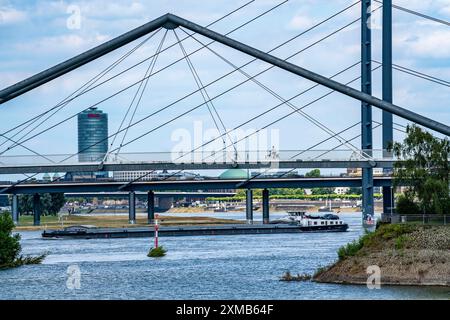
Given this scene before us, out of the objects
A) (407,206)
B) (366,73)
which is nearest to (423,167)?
(407,206)

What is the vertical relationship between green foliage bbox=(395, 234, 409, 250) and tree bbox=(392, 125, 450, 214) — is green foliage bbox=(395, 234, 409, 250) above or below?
below

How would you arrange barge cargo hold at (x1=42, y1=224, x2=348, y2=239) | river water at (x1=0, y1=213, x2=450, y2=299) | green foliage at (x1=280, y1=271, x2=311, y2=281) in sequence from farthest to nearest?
barge cargo hold at (x1=42, y1=224, x2=348, y2=239), green foliage at (x1=280, y1=271, x2=311, y2=281), river water at (x1=0, y1=213, x2=450, y2=299)

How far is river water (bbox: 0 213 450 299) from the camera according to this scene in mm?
44000

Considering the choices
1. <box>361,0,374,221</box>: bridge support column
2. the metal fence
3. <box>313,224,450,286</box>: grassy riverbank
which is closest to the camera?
<box>313,224,450,286</box>: grassy riverbank

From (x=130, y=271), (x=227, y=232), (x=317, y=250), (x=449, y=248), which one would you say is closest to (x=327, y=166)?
(x=227, y=232)

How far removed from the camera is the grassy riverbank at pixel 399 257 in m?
45.7

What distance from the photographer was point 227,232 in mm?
122000

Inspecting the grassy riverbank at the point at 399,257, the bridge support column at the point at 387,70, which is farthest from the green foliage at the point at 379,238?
the bridge support column at the point at 387,70

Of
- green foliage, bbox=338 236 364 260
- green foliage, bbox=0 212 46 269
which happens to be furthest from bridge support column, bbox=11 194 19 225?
green foliage, bbox=338 236 364 260

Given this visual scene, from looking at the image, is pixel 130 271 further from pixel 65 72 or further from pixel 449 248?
pixel 65 72

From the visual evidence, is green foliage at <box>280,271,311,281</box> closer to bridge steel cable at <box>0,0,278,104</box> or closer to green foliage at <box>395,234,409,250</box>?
green foliage at <box>395,234,409,250</box>

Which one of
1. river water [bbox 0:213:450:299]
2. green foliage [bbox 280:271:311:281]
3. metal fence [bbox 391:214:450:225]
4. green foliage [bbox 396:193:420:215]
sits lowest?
river water [bbox 0:213:450:299]

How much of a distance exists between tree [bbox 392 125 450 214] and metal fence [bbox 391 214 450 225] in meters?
3.86
